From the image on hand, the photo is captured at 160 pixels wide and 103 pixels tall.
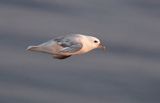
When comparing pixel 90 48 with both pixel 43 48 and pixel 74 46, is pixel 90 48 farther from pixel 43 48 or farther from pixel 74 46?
pixel 43 48

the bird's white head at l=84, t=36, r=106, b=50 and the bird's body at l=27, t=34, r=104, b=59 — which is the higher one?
the bird's white head at l=84, t=36, r=106, b=50

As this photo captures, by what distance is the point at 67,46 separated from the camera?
1.35 m

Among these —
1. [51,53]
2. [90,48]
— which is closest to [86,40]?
[90,48]

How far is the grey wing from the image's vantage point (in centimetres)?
132

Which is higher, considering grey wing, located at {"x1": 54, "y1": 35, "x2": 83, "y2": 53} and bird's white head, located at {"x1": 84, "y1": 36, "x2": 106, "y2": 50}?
bird's white head, located at {"x1": 84, "y1": 36, "x2": 106, "y2": 50}

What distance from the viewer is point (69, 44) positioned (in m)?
1.34

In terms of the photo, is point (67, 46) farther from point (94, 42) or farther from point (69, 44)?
point (94, 42)

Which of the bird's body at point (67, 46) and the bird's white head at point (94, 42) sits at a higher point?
the bird's white head at point (94, 42)

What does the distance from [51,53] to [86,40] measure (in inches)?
6.3

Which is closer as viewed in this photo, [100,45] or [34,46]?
[34,46]

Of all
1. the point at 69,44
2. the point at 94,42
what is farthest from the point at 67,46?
the point at 94,42

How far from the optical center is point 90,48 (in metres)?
1.39

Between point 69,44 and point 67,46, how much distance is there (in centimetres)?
1

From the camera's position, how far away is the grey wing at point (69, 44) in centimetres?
132
